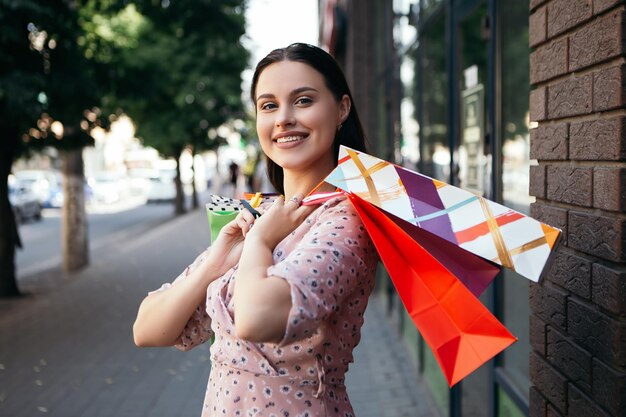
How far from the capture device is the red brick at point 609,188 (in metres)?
1.68

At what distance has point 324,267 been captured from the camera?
4.87ft

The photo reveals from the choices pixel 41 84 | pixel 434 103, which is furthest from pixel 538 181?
pixel 41 84

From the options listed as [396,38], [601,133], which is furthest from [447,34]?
[601,133]

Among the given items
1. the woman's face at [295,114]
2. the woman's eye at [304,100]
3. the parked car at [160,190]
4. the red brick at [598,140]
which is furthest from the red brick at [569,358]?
the parked car at [160,190]

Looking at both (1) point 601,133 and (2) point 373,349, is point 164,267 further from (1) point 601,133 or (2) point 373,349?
(1) point 601,133

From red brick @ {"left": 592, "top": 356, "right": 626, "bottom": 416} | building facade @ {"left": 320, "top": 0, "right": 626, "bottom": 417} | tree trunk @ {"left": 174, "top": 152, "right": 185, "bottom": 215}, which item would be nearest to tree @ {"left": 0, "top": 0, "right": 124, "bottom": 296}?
building facade @ {"left": 320, "top": 0, "right": 626, "bottom": 417}

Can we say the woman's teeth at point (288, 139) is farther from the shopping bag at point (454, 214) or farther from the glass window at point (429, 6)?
the glass window at point (429, 6)

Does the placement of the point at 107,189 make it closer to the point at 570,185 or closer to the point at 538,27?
the point at 538,27

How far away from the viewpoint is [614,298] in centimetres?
170

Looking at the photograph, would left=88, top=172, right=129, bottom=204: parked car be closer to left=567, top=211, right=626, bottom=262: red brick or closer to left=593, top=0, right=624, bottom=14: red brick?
left=567, top=211, right=626, bottom=262: red brick

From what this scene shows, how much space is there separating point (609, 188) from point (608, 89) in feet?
0.79

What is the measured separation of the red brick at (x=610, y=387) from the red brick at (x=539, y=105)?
0.78 metres

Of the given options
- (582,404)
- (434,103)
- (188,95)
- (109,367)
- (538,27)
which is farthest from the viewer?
(188,95)

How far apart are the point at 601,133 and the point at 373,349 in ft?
17.1
